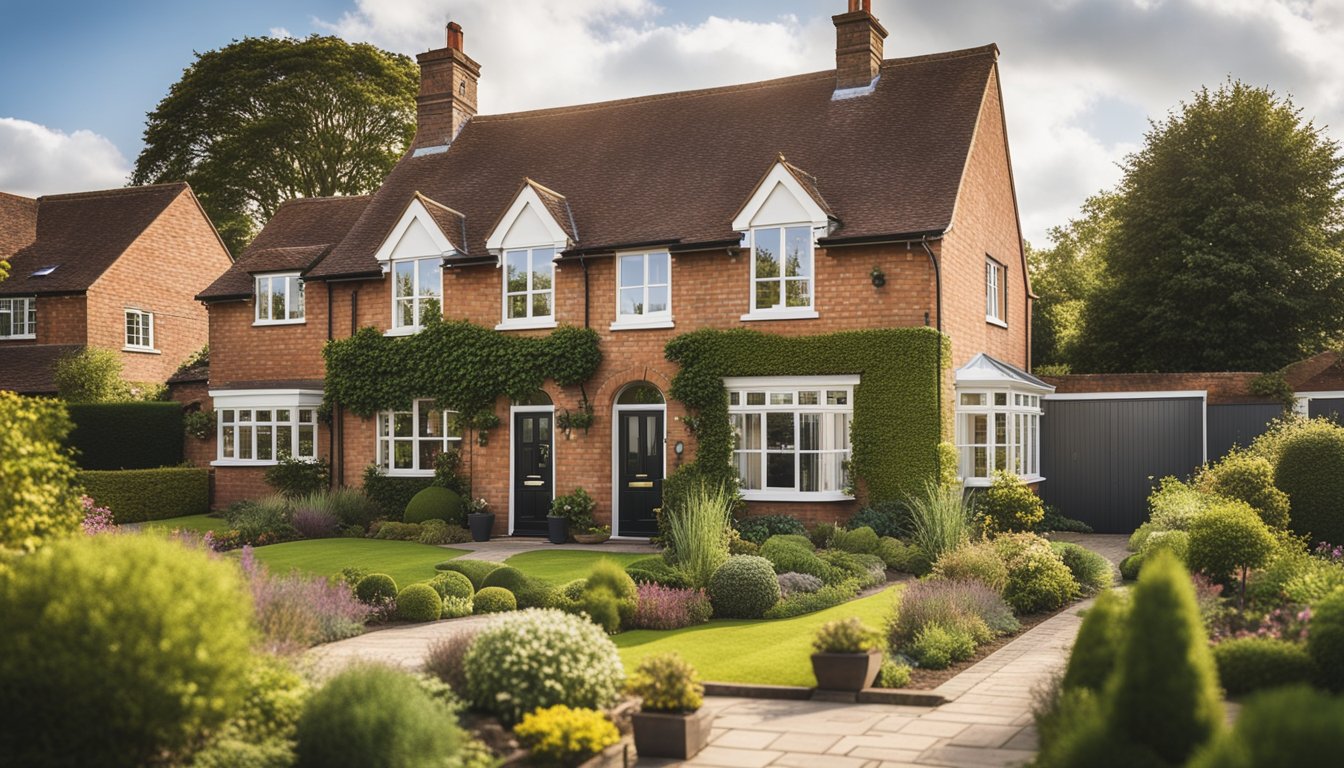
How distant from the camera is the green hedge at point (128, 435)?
2803cm

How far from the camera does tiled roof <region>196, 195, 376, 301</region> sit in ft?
86.0

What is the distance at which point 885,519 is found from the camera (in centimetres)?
Answer: 1906

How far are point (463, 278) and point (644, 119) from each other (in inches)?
231

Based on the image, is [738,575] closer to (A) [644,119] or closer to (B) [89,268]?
(A) [644,119]

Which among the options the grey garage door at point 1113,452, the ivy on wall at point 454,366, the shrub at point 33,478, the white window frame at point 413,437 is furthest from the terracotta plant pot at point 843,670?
the grey garage door at point 1113,452

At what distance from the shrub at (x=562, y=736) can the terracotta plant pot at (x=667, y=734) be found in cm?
31

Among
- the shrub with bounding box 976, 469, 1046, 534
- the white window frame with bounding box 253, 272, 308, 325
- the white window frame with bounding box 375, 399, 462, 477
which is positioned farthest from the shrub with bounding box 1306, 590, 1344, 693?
the white window frame with bounding box 253, 272, 308, 325

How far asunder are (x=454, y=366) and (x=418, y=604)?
1065 centimetres

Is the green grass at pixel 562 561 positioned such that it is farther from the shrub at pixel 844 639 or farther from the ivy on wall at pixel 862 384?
the shrub at pixel 844 639

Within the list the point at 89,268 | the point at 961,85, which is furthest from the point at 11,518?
the point at 89,268

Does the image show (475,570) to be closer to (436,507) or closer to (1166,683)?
(436,507)

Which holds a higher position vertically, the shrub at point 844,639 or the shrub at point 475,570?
the shrub at point 844,639

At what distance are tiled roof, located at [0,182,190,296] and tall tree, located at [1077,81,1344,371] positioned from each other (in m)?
30.7

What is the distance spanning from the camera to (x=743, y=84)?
82.5 feet
